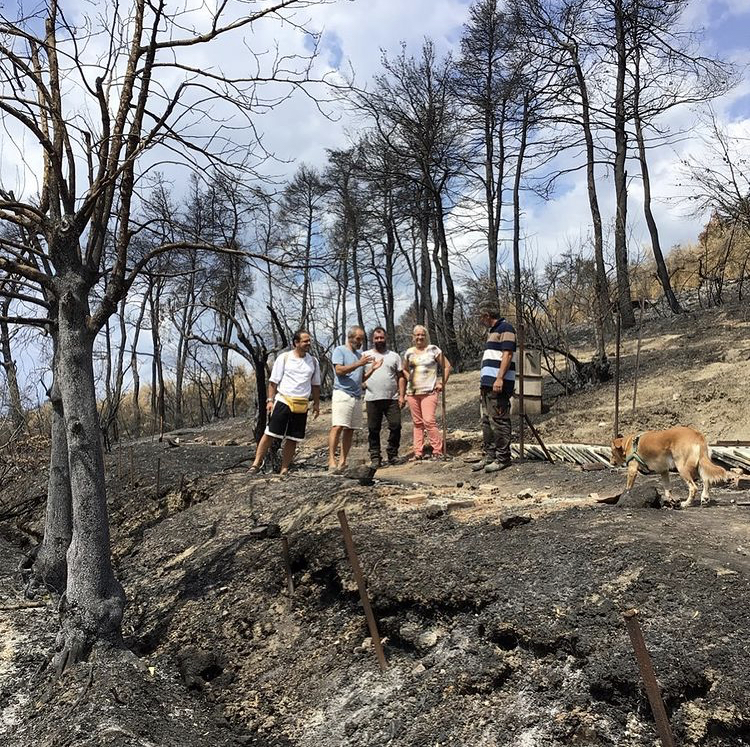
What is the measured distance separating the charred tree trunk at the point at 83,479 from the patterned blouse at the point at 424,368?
14.1 ft

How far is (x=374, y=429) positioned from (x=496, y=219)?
12585 mm

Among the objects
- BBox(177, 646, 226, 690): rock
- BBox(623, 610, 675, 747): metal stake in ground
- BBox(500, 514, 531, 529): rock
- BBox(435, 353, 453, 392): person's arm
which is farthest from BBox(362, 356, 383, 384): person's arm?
BBox(623, 610, 675, 747): metal stake in ground

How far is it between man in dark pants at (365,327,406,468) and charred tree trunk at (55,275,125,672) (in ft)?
12.8

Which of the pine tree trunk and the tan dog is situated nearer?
the tan dog

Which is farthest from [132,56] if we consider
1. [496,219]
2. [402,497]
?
[496,219]

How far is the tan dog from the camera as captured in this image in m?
4.73

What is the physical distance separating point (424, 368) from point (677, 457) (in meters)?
3.60

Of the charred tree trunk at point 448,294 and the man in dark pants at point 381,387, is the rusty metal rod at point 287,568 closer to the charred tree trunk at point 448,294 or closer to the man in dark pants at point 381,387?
the man in dark pants at point 381,387

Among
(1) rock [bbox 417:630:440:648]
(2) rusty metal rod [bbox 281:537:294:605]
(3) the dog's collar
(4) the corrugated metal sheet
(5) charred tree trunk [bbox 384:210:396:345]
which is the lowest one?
(1) rock [bbox 417:630:440:648]

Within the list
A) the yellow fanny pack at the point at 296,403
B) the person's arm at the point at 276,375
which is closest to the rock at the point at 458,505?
the yellow fanny pack at the point at 296,403

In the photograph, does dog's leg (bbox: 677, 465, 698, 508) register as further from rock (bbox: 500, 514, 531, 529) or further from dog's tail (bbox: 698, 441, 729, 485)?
rock (bbox: 500, 514, 531, 529)

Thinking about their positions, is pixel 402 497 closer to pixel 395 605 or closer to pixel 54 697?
pixel 395 605

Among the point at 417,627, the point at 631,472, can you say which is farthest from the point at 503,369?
the point at 417,627

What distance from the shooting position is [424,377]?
26.5ft
